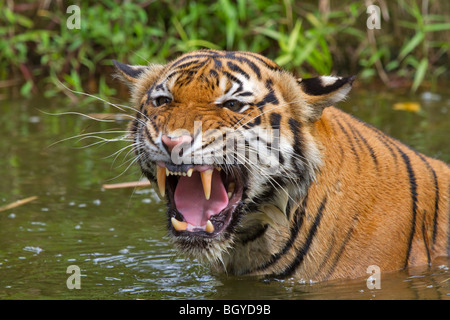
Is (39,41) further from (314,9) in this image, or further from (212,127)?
(212,127)

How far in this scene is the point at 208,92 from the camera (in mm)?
2684

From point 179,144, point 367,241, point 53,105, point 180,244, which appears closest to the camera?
point 179,144

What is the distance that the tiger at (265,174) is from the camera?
2637 millimetres

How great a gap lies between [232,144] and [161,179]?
292 millimetres

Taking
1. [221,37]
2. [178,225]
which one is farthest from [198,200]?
[221,37]

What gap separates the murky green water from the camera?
9.49 ft

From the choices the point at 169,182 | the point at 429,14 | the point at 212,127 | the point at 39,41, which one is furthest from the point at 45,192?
the point at 429,14

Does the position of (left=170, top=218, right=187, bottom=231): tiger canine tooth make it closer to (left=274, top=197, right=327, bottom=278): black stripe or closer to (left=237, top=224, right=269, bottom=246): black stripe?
(left=237, top=224, right=269, bottom=246): black stripe

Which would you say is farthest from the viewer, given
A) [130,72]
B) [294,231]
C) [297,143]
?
[130,72]

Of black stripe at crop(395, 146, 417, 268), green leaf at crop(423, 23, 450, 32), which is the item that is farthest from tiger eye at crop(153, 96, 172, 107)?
green leaf at crop(423, 23, 450, 32)

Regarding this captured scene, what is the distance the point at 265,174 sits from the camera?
8.75ft

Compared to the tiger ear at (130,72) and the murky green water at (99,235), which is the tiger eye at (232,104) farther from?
the tiger ear at (130,72)

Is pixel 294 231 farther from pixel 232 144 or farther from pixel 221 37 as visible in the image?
pixel 221 37

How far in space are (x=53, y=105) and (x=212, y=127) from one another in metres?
3.73
